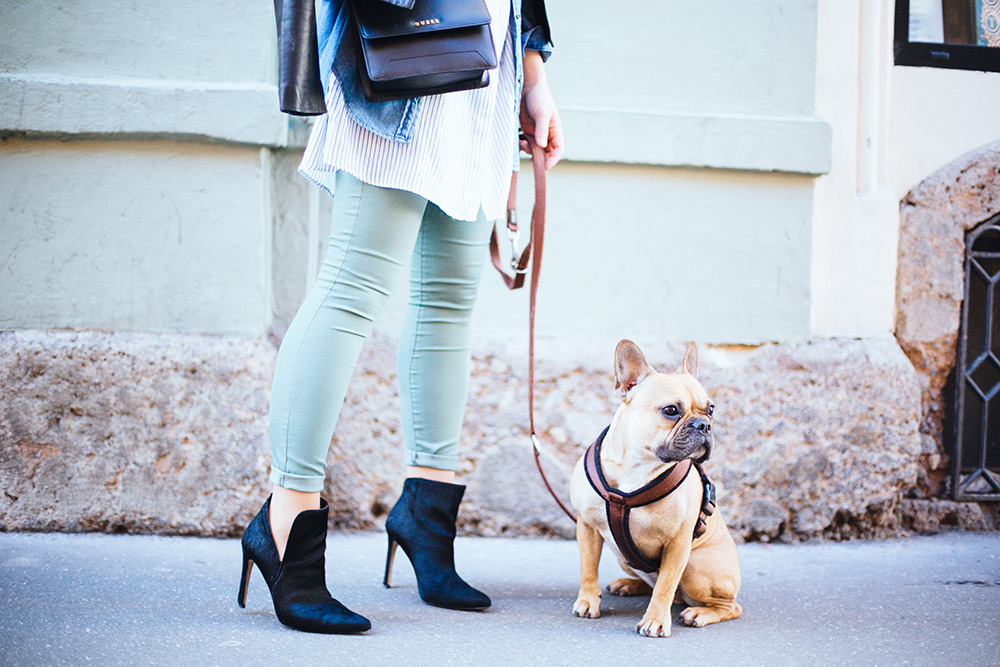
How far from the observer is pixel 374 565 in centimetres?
242

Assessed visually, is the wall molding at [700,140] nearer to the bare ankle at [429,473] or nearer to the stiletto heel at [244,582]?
the bare ankle at [429,473]

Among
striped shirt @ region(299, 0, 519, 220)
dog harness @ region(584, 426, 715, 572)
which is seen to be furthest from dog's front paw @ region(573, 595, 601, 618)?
striped shirt @ region(299, 0, 519, 220)

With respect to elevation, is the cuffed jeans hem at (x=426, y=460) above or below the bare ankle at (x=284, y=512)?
above

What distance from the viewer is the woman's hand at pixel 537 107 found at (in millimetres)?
2121

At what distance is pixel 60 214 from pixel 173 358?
59 cm

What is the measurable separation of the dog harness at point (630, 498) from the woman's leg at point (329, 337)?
645mm

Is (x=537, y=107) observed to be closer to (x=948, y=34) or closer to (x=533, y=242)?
(x=533, y=242)

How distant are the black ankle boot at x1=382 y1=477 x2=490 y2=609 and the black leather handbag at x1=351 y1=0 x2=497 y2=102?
0.94m

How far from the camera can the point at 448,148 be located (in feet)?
6.03

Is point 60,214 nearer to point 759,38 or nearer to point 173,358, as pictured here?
point 173,358

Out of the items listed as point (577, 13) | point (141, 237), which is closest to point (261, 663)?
point (141, 237)

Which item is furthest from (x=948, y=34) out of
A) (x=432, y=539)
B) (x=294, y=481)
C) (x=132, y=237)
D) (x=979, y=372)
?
(x=132, y=237)

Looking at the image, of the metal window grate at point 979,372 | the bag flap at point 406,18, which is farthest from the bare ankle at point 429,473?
the metal window grate at point 979,372

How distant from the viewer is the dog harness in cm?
190
